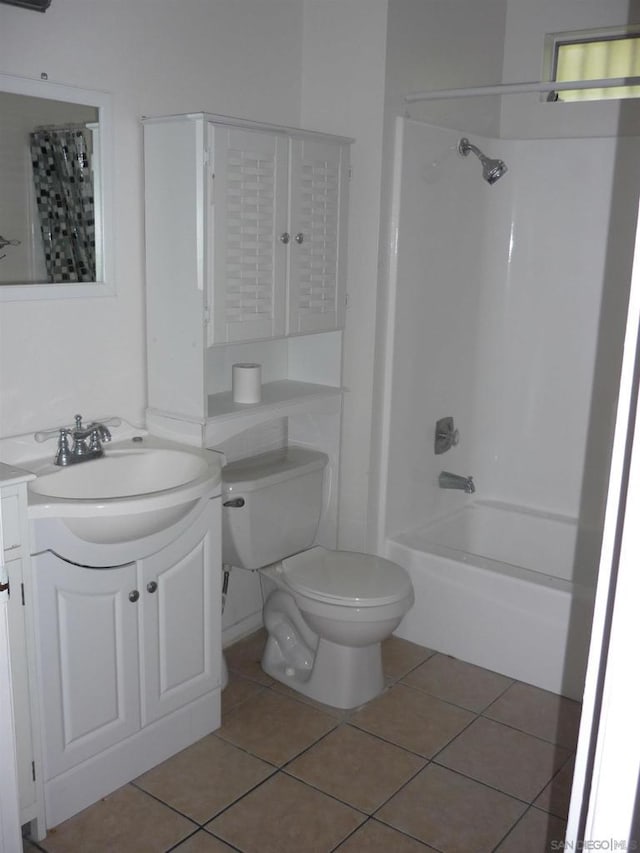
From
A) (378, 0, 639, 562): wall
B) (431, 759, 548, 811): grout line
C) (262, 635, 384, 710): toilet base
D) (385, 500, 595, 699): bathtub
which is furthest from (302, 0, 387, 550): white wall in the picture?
(431, 759, 548, 811): grout line

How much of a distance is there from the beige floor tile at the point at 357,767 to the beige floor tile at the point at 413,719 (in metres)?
0.05

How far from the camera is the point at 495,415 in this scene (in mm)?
3631

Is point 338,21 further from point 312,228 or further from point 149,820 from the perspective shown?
point 149,820

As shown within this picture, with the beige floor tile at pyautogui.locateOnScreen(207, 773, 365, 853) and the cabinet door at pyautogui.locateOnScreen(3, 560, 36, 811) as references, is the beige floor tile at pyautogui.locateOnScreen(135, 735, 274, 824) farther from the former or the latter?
the cabinet door at pyautogui.locateOnScreen(3, 560, 36, 811)

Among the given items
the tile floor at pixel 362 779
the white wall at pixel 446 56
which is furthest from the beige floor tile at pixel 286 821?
the white wall at pixel 446 56

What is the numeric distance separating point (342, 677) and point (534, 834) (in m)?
0.75

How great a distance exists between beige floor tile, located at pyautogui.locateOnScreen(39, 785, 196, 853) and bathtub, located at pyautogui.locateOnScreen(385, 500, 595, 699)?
1.22m

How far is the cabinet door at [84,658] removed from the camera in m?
1.99

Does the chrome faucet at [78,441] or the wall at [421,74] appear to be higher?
the wall at [421,74]

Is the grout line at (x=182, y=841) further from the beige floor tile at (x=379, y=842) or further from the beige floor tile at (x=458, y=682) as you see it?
the beige floor tile at (x=458, y=682)

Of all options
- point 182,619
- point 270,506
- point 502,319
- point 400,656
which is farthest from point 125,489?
point 502,319

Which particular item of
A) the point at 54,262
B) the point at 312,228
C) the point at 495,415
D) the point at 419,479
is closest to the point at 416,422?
the point at 419,479

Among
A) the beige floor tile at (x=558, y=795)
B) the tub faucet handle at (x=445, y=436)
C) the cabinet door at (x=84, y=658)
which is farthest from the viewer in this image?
the tub faucet handle at (x=445, y=436)

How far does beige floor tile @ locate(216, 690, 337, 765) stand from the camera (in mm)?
2447
